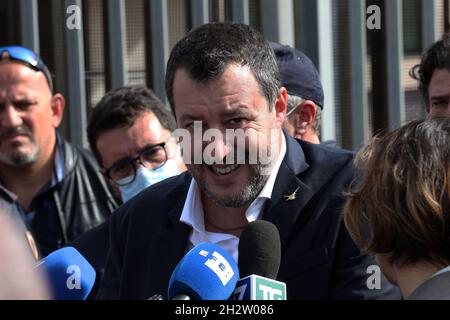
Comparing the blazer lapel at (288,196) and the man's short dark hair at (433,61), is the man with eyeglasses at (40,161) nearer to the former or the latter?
the man's short dark hair at (433,61)

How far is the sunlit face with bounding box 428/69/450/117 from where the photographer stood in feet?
10.6

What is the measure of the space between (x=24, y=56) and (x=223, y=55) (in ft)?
6.27

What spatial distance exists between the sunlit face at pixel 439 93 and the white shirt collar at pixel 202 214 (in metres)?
0.76

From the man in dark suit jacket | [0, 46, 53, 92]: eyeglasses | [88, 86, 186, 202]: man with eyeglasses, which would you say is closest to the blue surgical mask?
[88, 86, 186, 202]: man with eyeglasses

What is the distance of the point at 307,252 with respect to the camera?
8.09ft

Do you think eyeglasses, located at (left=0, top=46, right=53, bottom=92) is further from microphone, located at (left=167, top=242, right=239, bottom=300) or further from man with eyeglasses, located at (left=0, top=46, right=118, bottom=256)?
microphone, located at (left=167, top=242, right=239, bottom=300)

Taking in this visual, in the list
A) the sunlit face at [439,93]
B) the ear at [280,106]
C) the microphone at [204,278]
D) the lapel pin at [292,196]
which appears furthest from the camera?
the sunlit face at [439,93]

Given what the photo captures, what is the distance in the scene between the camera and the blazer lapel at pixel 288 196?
8.32 feet

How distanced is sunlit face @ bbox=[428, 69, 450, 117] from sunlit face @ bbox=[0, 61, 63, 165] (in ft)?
6.09

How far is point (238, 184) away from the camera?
2.60m

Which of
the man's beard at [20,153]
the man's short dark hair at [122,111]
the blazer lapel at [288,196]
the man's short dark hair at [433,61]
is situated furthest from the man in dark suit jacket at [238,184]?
the man's beard at [20,153]

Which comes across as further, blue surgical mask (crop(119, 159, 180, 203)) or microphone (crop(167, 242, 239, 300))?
blue surgical mask (crop(119, 159, 180, 203))

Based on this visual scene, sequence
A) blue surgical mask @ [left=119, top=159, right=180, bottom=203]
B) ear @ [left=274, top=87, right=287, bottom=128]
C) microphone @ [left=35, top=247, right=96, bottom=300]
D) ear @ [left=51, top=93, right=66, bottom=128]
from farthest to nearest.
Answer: ear @ [left=51, top=93, right=66, bottom=128] → blue surgical mask @ [left=119, top=159, right=180, bottom=203] → ear @ [left=274, top=87, right=287, bottom=128] → microphone @ [left=35, top=247, right=96, bottom=300]

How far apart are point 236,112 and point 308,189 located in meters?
0.29
